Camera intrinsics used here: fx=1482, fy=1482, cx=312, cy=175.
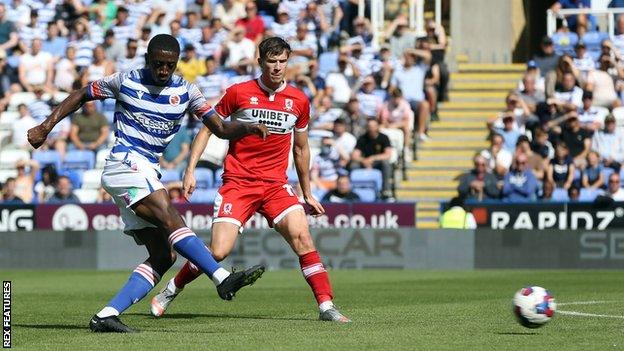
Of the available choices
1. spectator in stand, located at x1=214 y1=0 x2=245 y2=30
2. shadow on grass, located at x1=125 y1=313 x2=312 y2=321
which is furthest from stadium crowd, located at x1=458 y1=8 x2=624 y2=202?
shadow on grass, located at x1=125 y1=313 x2=312 y2=321

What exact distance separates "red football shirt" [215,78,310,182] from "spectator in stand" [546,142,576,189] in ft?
41.7

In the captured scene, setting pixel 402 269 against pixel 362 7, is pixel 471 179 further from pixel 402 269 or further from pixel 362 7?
pixel 362 7

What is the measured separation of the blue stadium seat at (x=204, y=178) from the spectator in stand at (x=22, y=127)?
383 centimetres

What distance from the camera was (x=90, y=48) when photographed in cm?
3070

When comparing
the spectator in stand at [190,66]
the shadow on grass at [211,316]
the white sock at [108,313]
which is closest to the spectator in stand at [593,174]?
the spectator in stand at [190,66]

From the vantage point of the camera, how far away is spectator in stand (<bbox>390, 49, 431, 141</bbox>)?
28094 millimetres

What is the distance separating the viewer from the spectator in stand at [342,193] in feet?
83.8

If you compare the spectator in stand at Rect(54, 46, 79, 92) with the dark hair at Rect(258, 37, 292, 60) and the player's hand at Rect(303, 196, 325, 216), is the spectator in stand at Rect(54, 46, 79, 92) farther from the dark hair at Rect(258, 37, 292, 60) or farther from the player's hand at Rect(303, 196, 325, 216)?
the dark hair at Rect(258, 37, 292, 60)

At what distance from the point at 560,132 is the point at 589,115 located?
2.35 ft

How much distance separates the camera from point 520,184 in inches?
993

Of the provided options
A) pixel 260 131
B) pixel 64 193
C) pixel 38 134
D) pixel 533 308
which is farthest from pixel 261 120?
pixel 64 193

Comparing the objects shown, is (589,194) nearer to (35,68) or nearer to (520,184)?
(520,184)

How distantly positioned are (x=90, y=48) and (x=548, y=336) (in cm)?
2091

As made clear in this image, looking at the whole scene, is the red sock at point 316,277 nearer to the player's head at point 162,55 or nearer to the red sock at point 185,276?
the red sock at point 185,276
